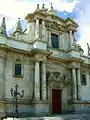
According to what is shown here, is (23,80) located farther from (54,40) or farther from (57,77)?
(54,40)

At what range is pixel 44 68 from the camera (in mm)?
18469

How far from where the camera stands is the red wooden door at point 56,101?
19281 millimetres

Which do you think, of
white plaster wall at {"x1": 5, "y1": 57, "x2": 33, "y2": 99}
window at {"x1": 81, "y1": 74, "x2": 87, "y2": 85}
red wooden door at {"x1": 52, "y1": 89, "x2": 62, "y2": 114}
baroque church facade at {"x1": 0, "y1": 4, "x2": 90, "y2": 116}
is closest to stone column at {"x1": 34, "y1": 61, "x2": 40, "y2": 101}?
baroque church facade at {"x1": 0, "y1": 4, "x2": 90, "y2": 116}

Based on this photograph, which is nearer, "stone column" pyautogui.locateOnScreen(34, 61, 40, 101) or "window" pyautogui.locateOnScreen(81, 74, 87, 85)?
"stone column" pyautogui.locateOnScreen(34, 61, 40, 101)

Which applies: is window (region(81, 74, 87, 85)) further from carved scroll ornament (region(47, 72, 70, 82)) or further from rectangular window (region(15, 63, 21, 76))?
rectangular window (region(15, 63, 21, 76))

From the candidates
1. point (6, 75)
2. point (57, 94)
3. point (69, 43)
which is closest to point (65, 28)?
point (69, 43)

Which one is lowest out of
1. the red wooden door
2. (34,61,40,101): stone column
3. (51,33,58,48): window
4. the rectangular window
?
the red wooden door

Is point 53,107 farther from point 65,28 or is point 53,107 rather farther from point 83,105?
point 65,28

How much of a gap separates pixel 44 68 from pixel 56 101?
355 centimetres

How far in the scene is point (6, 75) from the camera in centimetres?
1698

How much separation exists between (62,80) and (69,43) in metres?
4.57

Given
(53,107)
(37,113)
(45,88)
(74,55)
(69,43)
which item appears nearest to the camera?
(37,113)

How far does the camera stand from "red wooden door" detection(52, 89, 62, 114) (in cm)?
1928

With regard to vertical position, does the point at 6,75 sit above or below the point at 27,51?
below
